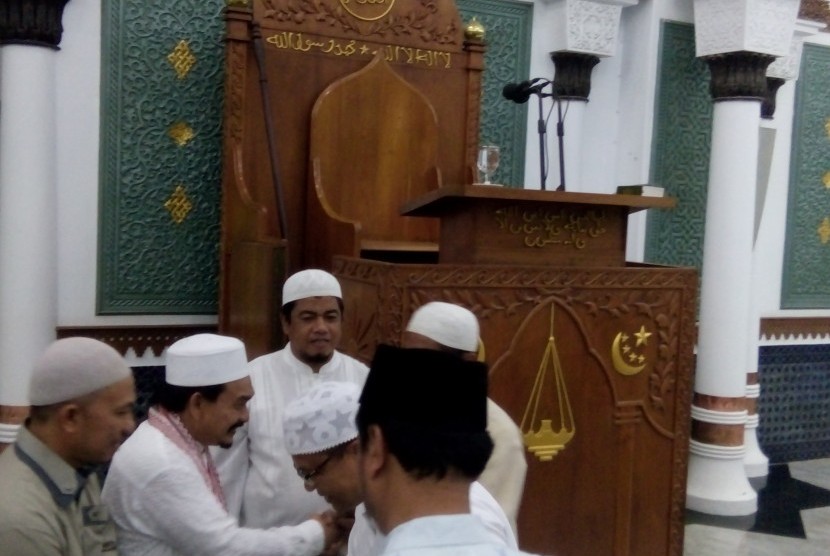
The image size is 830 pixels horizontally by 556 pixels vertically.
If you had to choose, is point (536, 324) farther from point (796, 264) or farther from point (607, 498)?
point (796, 264)

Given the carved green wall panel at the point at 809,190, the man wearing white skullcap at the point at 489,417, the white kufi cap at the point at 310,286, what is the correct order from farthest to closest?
the carved green wall panel at the point at 809,190 → the white kufi cap at the point at 310,286 → the man wearing white skullcap at the point at 489,417

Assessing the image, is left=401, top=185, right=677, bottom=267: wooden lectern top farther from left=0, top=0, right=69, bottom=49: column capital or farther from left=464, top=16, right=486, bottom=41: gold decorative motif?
left=0, top=0, right=69, bottom=49: column capital

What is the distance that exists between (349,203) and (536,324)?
106 centimetres

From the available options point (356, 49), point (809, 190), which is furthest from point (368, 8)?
point (809, 190)

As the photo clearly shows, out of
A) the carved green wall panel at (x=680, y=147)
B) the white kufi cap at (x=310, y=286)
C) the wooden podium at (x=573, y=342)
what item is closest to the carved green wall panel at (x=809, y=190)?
the carved green wall panel at (x=680, y=147)

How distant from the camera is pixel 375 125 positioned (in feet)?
11.3

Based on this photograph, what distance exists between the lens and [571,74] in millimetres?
4473

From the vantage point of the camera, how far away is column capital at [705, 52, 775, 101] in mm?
4336

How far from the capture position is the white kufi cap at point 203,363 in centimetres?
174

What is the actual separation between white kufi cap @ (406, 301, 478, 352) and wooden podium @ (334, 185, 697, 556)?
34 cm

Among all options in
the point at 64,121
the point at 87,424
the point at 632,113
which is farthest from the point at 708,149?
the point at 87,424

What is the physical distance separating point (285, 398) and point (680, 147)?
3160mm

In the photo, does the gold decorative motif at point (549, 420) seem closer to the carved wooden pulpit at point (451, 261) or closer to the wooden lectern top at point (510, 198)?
the carved wooden pulpit at point (451, 261)

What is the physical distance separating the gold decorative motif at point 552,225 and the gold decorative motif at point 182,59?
67.3 inches
